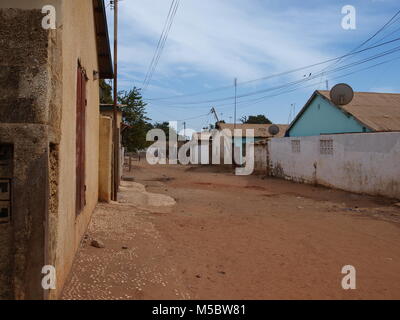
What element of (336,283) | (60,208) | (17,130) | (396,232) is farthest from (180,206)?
(17,130)

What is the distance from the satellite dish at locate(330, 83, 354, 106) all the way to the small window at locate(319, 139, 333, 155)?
7.35 feet

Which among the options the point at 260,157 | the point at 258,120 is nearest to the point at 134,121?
the point at 260,157

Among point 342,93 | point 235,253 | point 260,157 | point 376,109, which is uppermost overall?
point 342,93

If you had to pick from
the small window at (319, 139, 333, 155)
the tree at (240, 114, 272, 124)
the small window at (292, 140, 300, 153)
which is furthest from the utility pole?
the tree at (240, 114, 272, 124)

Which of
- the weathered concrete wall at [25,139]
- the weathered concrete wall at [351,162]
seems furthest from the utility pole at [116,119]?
the weathered concrete wall at [351,162]

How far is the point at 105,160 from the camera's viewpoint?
903 cm

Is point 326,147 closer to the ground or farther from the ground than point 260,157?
farther from the ground

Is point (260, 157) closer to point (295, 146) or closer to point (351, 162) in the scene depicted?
point (295, 146)

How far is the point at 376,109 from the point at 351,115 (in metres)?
2.16

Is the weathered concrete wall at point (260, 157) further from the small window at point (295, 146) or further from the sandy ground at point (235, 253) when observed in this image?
the sandy ground at point (235, 253)

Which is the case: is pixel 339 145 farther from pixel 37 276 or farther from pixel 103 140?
pixel 37 276

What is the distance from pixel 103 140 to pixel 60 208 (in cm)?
591

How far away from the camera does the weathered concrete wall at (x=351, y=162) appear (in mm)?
11148

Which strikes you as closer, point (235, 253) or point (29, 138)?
point (29, 138)
